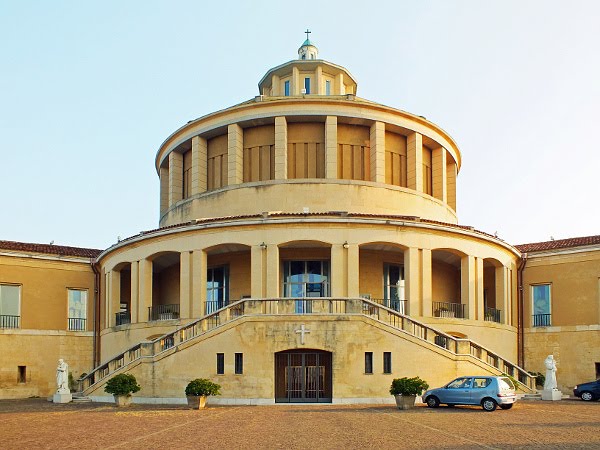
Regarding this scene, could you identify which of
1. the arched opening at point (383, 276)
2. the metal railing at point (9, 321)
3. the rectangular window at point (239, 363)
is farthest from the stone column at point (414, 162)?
the metal railing at point (9, 321)

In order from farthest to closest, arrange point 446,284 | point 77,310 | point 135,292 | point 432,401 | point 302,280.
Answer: point 77,310, point 446,284, point 135,292, point 302,280, point 432,401

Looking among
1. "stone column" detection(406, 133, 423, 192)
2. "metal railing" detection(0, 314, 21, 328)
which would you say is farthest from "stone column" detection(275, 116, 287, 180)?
"metal railing" detection(0, 314, 21, 328)

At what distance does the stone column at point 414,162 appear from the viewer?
41906 millimetres

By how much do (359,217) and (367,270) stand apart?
3.86 meters

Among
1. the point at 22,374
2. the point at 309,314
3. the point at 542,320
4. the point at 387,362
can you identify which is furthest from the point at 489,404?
the point at 22,374

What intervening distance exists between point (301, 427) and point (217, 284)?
1816cm

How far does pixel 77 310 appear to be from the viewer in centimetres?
4228

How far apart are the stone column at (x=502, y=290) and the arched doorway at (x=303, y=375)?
12.0 metres

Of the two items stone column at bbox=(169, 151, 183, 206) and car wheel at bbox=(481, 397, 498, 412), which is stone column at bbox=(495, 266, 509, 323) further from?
stone column at bbox=(169, 151, 183, 206)

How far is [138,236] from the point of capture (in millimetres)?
37781

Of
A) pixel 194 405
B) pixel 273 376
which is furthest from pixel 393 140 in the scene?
pixel 194 405

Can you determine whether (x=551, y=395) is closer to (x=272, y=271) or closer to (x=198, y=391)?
(x=272, y=271)

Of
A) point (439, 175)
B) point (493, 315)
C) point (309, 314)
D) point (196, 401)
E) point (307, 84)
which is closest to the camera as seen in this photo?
point (196, 401)

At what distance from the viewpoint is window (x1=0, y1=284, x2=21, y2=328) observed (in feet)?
131
